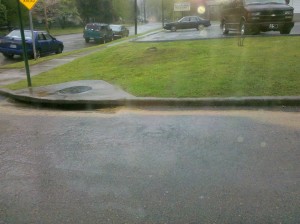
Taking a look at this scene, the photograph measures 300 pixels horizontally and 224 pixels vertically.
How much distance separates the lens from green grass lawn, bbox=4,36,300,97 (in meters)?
7.06

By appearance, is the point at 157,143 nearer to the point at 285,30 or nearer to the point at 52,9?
the point at 285,30

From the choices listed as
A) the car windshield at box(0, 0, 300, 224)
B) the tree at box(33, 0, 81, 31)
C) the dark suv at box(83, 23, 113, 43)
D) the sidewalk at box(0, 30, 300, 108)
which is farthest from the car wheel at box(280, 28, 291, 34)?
the tree at box(33, 0, 81, 31)

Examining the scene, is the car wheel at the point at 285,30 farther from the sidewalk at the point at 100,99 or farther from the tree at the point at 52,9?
the tree at the point at 52,9

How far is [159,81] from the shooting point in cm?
817

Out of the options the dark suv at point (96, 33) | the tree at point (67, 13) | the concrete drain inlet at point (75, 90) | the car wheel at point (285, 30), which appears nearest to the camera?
the concrete drain inlet at point (75, 90)

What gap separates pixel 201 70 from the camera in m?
8.99

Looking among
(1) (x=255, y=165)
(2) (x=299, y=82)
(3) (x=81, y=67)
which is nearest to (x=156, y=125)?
(1) (x=255, y=165)

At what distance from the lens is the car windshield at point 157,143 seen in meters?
3.13

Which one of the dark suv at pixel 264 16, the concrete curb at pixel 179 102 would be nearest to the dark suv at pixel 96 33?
the dark suv at pixel 264 16

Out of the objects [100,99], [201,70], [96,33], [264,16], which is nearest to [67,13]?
[96,33]

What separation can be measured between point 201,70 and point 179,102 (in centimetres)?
275

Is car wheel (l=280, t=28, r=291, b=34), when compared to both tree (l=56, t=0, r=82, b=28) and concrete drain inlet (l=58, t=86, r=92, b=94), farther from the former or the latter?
tree (l=56, t=0, r=82, b=28)

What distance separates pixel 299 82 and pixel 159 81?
309 centimetres

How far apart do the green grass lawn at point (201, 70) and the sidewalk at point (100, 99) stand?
0.30 metres
